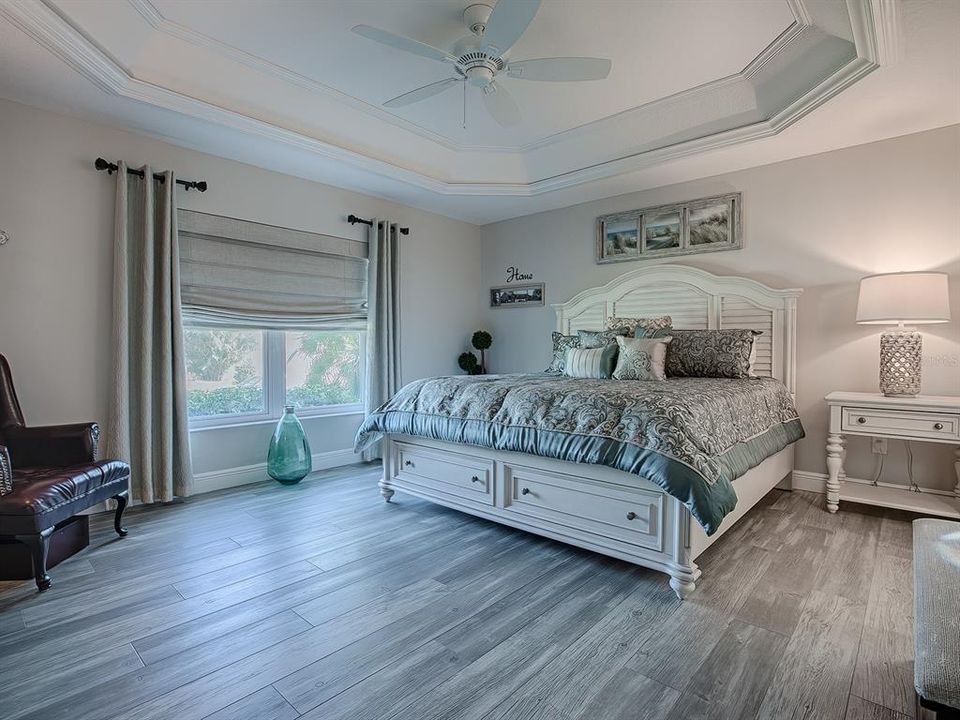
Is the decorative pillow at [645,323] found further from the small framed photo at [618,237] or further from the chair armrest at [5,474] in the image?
the chair armrest at [5,474]

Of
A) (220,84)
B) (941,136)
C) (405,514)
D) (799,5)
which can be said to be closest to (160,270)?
(220,84)

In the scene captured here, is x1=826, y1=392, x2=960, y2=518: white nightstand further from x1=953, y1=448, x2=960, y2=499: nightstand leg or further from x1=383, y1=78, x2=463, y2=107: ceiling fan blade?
x1=383, y1=78, x2=463, y2=107: ceiling fan blade

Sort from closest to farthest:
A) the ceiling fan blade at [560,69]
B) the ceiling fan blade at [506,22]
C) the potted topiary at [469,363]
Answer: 1. the ceiling fan blade at [506,22]
2. the ceiling fan blade at [560,69]
3. the potted topiary at [469,363]

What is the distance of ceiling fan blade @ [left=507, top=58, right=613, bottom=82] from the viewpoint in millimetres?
2445

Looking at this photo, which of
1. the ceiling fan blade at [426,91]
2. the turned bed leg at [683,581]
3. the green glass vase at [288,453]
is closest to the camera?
the turned bed leg at [683,581]

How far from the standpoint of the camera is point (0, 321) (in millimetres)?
2977

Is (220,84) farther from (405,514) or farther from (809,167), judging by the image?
(809,167)

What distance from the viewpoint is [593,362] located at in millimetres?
3541

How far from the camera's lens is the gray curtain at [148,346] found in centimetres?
329

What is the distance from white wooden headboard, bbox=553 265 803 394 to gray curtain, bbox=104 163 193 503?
3537 mm

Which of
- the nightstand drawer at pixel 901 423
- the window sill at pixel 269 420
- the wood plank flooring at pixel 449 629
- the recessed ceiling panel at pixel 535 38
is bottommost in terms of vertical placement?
the wood plank flooring at pixel 449 629

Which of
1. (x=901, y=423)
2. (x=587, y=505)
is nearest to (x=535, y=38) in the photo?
(x=587, y=505)

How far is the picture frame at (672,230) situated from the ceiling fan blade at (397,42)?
267 cm

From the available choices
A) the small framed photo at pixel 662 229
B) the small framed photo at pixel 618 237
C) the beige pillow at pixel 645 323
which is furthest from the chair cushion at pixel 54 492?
the small framed photo at pixel 662 229
